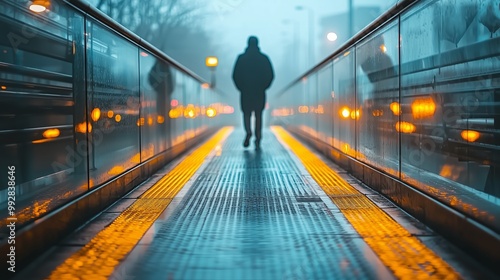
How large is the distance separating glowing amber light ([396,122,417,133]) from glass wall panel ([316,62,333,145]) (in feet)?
Answer: 14.0

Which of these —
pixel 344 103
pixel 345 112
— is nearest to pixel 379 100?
pixel 345 112

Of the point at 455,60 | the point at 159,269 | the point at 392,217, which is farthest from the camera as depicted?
the point at 392,217

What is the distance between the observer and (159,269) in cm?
357

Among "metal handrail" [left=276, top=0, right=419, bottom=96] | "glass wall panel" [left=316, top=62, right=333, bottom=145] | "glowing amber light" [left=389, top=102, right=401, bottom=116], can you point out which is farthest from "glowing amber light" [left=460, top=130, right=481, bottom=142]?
"glass wall panel" [left=316, top=62, right=333, bottom=145]

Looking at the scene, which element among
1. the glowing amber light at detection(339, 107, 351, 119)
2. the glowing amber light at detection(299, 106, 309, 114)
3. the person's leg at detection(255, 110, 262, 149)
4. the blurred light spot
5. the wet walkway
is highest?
the glowing amber light at detection(299, 106, 309, 114)

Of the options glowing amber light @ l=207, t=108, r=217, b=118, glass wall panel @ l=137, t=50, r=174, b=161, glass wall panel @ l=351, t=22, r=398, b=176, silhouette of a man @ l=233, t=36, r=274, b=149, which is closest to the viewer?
glass wall panel @ l=351, t=22, r=398, b=176

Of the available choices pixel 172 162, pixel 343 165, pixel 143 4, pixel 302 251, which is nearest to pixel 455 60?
pixel 302 251

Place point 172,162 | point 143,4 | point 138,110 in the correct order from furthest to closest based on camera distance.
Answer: point 143,4 → point 172,162 → point 138,110

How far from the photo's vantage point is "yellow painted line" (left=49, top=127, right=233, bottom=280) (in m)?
3.54

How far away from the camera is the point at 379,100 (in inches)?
255

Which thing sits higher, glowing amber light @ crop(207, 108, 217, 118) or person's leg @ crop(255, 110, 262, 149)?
glowing amber light @ crop(207, 108, 217, 118)

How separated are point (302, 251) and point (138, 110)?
4.16m

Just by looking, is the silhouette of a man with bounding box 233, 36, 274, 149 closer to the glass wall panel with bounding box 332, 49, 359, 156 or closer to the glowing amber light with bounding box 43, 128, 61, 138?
the glass wall panel with bounding box 332, 49, 359, 156

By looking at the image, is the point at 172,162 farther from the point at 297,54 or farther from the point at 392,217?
the point at 297,54
